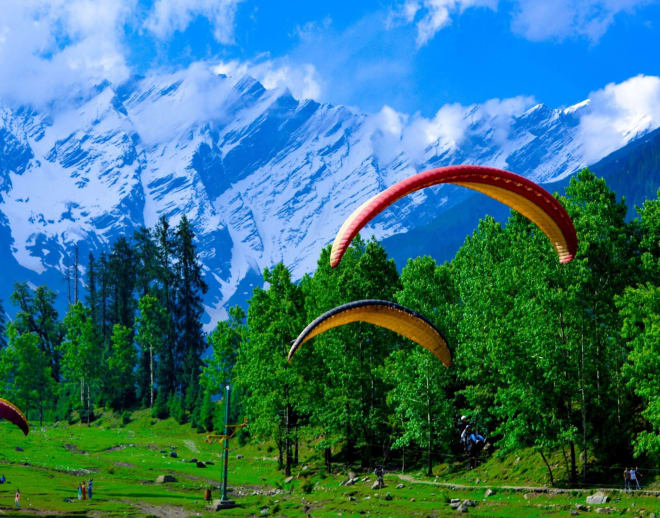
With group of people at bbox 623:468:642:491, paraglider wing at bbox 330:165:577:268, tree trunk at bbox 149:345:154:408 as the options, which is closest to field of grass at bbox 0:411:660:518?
group of people at bbox 623:468:642:491

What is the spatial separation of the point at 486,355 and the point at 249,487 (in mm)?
19126

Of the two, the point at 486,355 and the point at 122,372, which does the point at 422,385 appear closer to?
the point at 486,355

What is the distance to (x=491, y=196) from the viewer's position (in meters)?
28.1

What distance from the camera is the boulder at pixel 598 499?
3216 centimetres

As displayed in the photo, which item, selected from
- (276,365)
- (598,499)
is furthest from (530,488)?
(276,365)

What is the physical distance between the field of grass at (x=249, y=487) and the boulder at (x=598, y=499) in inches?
14.4

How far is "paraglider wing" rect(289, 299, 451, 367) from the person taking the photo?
34.6 metres

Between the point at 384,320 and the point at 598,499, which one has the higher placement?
the point at 384,320

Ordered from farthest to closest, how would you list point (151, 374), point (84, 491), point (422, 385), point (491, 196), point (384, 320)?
point (151, 374) < point (422, 385) < point (84, 491) < point (384, 320) < point (491, 196)

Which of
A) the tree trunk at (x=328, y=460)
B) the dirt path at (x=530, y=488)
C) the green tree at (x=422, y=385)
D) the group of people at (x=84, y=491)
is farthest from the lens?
the tree trunk at (x=328, y=460)

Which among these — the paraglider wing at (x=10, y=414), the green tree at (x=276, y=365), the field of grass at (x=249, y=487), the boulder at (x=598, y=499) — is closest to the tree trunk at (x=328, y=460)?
the field of grass at (x=249, y=487)

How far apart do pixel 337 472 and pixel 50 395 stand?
58.3 meters

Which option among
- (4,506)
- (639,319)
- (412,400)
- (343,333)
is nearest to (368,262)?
(343,333)

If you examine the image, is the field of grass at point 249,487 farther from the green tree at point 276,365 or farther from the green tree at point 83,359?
the green tree at point 83,359
